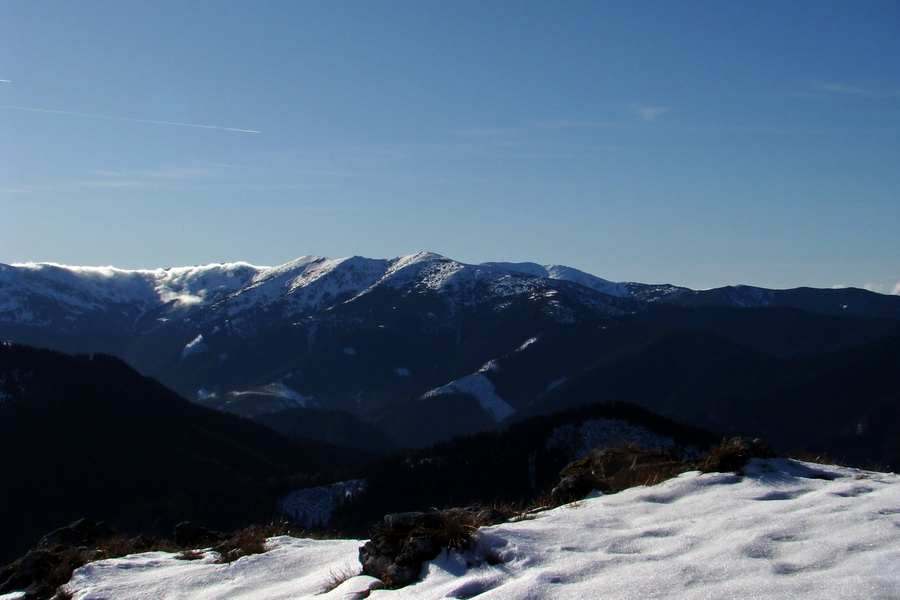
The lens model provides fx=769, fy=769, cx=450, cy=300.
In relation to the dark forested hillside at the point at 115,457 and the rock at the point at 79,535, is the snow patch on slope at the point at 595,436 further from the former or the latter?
the rock at the point at 79,535

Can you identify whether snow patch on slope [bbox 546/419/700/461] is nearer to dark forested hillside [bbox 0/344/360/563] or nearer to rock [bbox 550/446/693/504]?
dark forested hillside [bbox 0/344/360/563]

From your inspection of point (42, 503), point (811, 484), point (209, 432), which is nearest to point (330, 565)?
point (811, 484)

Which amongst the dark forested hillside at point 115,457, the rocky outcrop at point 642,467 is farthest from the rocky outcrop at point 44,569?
the dark forested hillside at point 115,457

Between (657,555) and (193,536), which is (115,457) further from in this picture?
(657,555)

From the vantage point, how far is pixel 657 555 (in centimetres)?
1055

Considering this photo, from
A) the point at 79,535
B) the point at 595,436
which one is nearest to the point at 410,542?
the point at 79,535

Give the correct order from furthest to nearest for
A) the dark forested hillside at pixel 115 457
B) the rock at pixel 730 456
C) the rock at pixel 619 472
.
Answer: the dark forested hillside at pixel 115 457, the rock at pixel 619 472, the rock at pixel 730 456

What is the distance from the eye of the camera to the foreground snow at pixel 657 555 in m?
9.26

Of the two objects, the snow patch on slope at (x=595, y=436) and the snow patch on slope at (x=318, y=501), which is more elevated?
the snow patch on slope at (x=595, y=436)

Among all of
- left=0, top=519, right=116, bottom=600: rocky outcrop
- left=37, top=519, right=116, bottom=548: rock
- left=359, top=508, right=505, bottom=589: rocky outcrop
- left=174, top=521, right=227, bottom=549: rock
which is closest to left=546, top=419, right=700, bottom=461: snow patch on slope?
left=174, top=521, right=227, bottom=549: rock

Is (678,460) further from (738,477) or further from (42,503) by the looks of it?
(42,503)

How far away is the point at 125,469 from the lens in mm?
149125

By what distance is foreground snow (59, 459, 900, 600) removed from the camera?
30.4 feet

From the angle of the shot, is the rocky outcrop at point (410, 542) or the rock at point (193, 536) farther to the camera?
the rock at point (193, 536)
